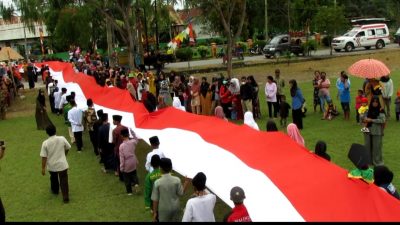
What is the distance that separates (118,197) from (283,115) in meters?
6.16

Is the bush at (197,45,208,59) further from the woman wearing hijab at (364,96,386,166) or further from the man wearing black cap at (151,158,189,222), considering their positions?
the man wearing black cap at (151,158,189,222)


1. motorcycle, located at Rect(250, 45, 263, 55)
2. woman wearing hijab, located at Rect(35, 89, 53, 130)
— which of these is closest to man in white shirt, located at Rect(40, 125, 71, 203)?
A: woman wearing hijab, located at Rect(35, 89, 53, 130)

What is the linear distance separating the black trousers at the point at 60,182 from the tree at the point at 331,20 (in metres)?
30.1

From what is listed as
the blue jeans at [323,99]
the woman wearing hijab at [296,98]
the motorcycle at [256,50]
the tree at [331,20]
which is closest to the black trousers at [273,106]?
the blue jeans at [323,99]

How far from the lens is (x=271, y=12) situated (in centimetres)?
5253

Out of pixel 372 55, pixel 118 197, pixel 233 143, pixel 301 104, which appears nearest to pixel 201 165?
pixel 233 143

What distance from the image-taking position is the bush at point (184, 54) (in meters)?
39.4

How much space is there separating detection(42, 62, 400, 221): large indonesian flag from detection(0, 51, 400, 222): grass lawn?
0.97 m

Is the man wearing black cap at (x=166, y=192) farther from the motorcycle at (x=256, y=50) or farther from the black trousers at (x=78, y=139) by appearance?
the motorcycle at (x=256, y=50)

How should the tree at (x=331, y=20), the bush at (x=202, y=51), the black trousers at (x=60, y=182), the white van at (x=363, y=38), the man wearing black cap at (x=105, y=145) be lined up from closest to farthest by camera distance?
the black trousers at (x=60, y=182) < the man wearing black cap at (x=105, y=145) < the tree at (x=331, y=20) < the white van at (x=363, y=38) < the bush at (x=202, y=51)

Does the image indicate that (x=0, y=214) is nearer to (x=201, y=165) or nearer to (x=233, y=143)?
(x=201, y=165)

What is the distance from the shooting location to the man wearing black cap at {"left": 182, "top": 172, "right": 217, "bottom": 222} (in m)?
5.73

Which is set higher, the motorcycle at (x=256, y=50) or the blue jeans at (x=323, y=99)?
the motorcycle at (x=256, y=50)

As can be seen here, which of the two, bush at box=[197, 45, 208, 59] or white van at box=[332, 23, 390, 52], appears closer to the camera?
white van at box=[332, 23, 390, 52]
